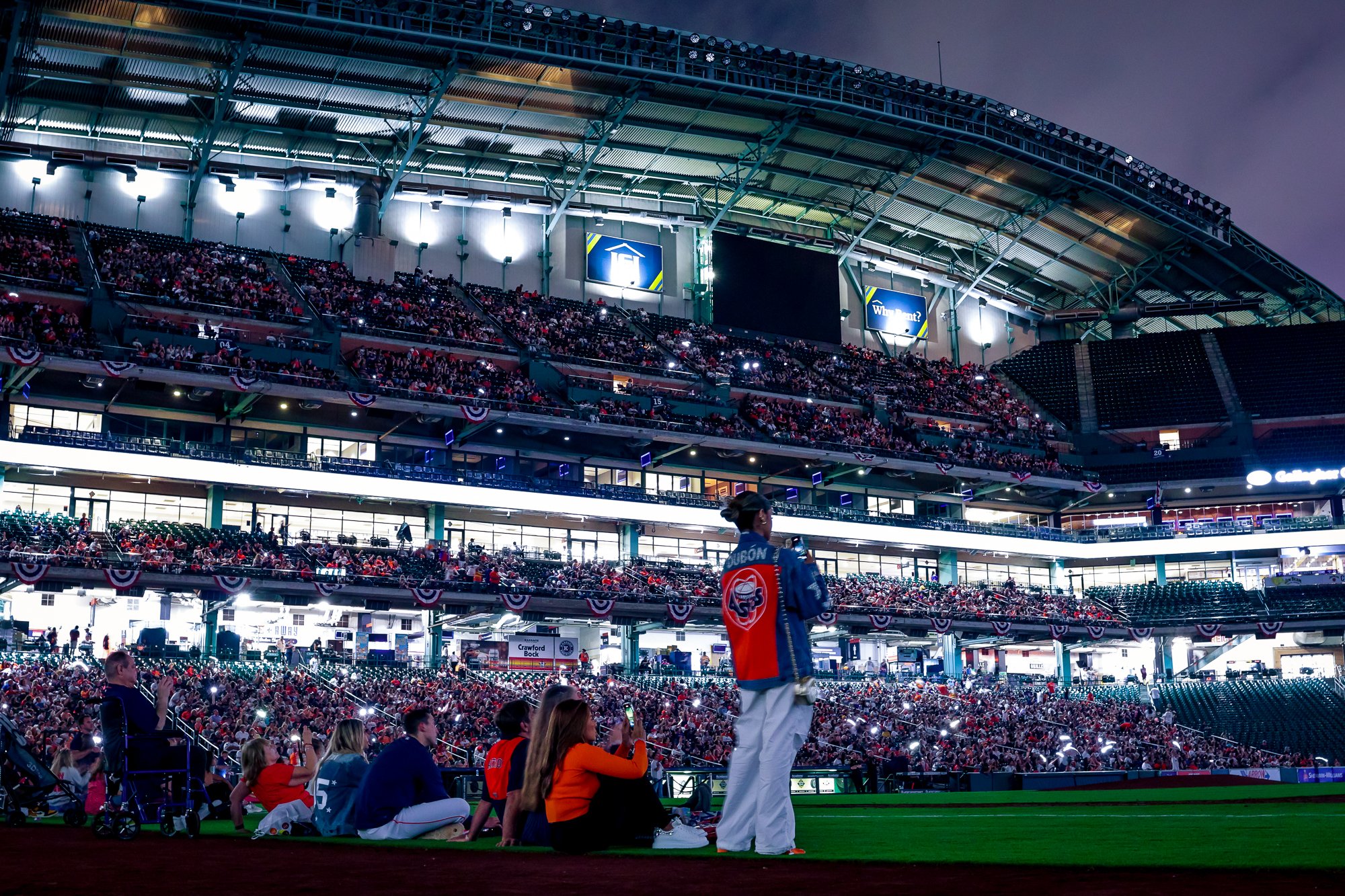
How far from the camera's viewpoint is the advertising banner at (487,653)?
44062 millimetres

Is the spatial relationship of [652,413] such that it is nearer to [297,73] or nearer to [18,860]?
[297,73]

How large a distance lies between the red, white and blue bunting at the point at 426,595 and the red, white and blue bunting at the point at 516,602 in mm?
2248

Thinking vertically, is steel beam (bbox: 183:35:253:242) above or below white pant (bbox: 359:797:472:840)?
above

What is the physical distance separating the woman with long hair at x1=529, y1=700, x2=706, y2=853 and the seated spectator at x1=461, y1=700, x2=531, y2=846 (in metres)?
0.90

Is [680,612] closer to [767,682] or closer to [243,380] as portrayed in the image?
[243,380]

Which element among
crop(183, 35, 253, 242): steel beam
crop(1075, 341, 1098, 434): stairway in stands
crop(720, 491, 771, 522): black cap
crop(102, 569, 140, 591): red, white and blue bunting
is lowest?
crop(720, 491, 771, 522): black cap

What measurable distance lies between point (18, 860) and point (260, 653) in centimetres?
3157

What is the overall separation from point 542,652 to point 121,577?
1747 cm

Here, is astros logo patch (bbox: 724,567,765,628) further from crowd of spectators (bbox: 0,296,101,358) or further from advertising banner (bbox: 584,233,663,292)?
advertising banner (bbox: 584,233,663,292)

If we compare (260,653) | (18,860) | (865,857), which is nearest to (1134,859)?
(865,857)

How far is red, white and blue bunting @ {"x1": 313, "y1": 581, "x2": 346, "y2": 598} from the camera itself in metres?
38.2

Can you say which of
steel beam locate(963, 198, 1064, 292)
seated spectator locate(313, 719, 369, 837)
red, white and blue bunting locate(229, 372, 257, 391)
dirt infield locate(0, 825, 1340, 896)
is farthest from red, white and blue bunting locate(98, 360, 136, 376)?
steel beam locate(963, 198, 1064, 292)

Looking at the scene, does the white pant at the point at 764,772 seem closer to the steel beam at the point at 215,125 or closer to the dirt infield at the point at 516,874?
the dirt infield at the point at 516,874

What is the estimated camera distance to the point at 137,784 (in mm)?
9609
